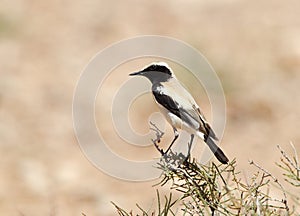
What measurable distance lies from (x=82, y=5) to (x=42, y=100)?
292 centimetres

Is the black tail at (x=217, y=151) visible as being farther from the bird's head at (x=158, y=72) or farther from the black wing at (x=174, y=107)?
the bird's head at (x=158, y=72)

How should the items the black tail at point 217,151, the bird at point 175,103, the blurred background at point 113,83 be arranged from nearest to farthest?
the black tail at point 217,151 → the bird at point 175,103 → the blurred background at point 113,83

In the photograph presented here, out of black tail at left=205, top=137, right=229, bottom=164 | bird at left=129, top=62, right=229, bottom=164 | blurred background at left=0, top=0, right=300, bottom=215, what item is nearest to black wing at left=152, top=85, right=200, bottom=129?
bird at left=129, top=62, right=229, bottom=164

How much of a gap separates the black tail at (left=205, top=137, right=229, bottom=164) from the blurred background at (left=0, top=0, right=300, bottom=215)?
378 centimetres

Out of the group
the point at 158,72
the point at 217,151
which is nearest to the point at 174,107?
the point at 158,72

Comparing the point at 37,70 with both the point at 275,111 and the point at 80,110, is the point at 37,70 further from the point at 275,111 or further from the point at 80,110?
the point at 275,111

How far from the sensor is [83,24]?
11219 mm

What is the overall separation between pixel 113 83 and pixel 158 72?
6.28 metres

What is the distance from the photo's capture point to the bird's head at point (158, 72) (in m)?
3.44

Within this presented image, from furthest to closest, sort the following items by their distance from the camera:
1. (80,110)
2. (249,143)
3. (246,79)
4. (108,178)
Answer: (246,79)
(80,110)
(249,143)
(108,178)

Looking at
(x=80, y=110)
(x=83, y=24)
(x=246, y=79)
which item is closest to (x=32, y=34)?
(x=83, y=24)

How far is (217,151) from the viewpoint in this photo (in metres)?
3.05

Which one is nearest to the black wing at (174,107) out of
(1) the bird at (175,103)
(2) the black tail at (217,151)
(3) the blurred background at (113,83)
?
(1) the bird at (175,103)

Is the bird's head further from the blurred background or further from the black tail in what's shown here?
the blurred background
